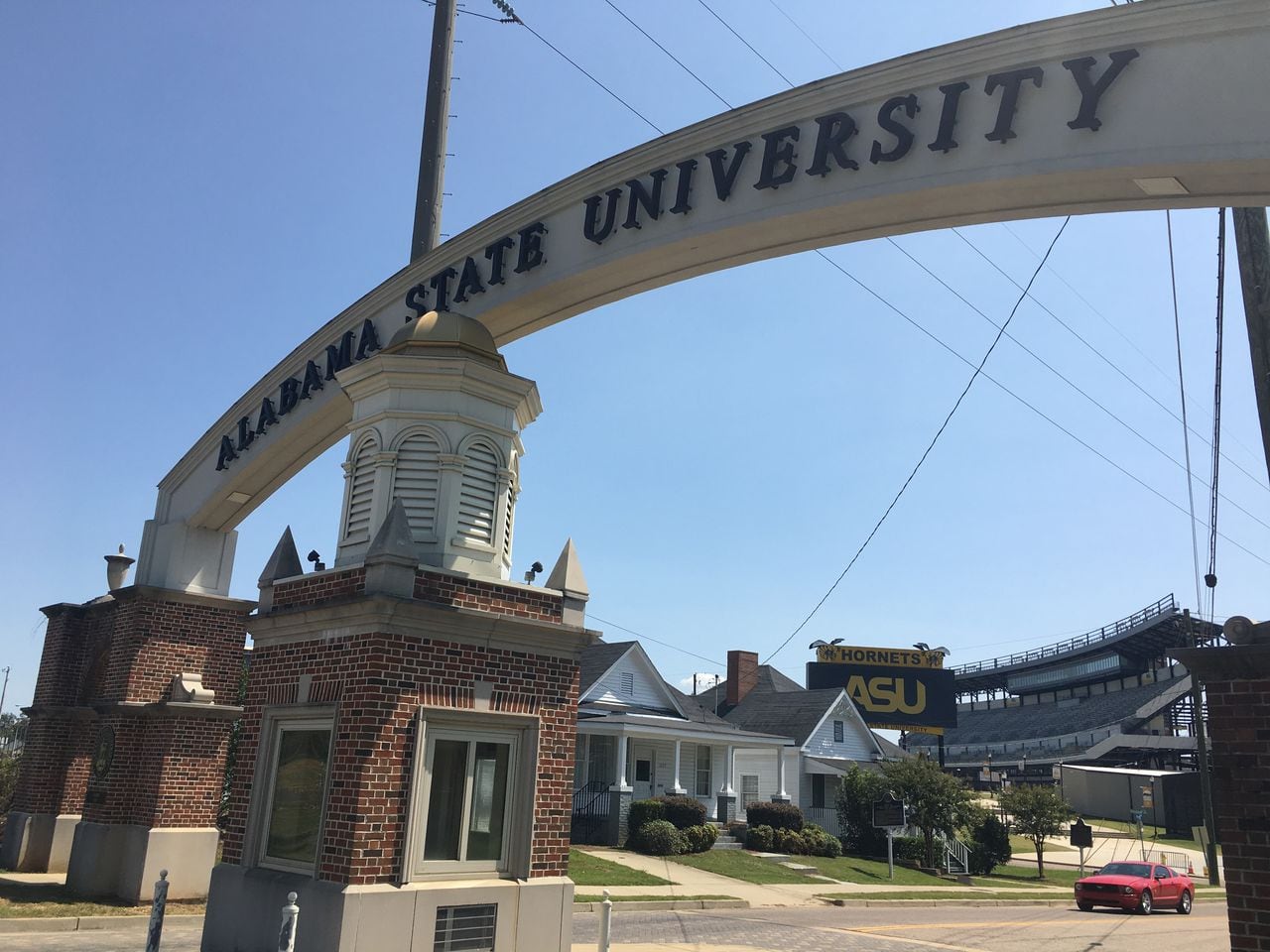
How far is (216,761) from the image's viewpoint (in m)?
18.0

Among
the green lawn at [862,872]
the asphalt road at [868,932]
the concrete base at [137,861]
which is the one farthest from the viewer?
the green lawn at [862,872]

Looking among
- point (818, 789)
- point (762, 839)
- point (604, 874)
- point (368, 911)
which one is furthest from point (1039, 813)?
point (368, 911)

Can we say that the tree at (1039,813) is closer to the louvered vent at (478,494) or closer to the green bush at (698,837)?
the green bush at (698,837)

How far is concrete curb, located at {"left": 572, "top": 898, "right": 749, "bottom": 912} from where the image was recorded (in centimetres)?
1967

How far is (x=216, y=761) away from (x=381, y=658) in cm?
973

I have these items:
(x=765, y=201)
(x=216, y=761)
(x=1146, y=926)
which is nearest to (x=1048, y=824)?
(x=1146, y=926)

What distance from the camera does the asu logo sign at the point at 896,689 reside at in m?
58.1

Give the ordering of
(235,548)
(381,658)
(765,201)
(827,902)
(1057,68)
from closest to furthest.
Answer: (1057,68) → (381,658) → (765,201) → (235,548) → (827,902)

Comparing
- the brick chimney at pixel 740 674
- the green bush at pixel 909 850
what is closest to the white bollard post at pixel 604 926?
the green bush at pixel 909 850

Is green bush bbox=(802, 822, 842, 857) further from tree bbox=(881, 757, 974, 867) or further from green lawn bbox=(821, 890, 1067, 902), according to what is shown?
green lawn bbox=(821, 890, 1067, 902)

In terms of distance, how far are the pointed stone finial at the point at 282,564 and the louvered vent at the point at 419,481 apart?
1724mm

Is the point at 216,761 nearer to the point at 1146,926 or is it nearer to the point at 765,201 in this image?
the point at 765,201

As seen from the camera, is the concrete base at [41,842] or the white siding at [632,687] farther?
the white siding at [632,687]

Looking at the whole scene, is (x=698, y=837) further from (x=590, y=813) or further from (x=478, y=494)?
(x=478, y=494)
